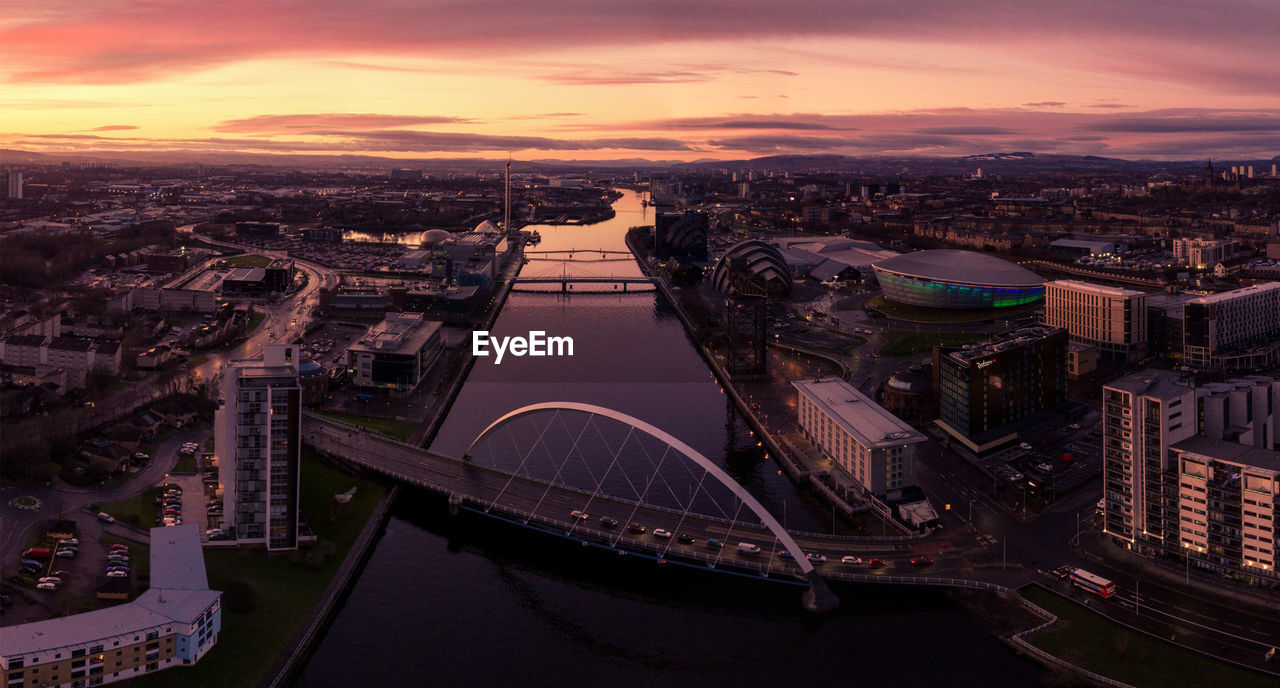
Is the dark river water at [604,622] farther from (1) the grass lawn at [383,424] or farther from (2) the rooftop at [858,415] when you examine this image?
(1) the grass lawn at [383,424]

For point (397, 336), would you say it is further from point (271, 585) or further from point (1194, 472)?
point (1194, 472)

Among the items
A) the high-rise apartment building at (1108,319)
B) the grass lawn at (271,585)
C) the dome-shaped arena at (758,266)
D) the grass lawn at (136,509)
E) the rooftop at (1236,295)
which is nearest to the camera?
the grass lawn at (271,585)

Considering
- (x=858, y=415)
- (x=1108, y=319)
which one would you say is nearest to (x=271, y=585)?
(x=858, y=415)

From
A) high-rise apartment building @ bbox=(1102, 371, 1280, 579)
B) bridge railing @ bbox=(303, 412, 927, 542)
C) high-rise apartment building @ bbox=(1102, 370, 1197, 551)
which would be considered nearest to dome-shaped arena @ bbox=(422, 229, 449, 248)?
bridge railing @ bbox=(303, 412, 927, 542)

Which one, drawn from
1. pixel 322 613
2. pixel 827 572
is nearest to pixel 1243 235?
pixel 827 572

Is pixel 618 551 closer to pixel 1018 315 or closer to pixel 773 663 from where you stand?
pixel 773 663

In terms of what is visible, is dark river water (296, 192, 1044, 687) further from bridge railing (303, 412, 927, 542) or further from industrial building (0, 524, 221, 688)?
industrial building (0, 524, 221, 688)

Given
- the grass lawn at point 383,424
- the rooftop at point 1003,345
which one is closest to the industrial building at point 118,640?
Answer: the grass lawn at point 383,424
